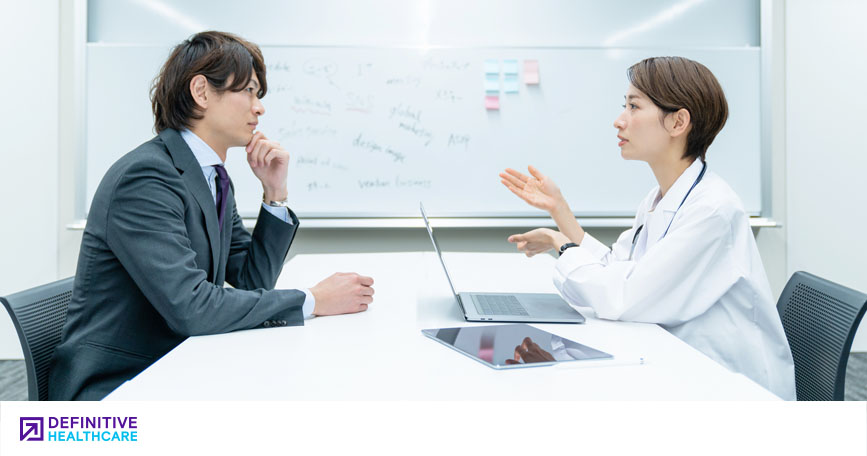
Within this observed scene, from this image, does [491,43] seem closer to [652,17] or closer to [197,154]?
[652,17]

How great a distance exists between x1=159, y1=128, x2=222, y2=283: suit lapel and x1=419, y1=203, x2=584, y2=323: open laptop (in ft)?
1.44

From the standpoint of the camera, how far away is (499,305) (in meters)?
1.33

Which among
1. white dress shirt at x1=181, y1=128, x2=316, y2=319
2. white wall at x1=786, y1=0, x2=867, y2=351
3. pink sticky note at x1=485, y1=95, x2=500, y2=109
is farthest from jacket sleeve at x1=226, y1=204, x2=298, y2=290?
white wall at x1=786, y1=0, x2=867, y2=351

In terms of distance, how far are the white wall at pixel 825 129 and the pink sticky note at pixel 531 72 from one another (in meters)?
1.22

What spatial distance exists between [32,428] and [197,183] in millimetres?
588

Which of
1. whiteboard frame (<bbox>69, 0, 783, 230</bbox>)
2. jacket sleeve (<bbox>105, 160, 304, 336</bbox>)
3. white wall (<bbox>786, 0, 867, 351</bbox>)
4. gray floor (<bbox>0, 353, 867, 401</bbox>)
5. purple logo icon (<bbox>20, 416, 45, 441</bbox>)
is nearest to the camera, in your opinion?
purple logo icon (<bbox>20, 416, 45, 441</bbox>)

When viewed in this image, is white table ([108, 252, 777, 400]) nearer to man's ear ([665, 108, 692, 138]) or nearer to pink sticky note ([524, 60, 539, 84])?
man's ear ([665, 108, 692, 138])

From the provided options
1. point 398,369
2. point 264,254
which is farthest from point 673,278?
point 264,254

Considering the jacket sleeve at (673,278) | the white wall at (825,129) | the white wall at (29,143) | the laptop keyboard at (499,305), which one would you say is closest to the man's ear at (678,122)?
the jacket sleeve at (673,278)

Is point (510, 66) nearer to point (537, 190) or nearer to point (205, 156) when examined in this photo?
point (537, 190)

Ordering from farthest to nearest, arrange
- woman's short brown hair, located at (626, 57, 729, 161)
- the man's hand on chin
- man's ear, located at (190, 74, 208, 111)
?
1. the man's hand on chin
2. woman's short brown hair, located at (626, 57, 729, 161)
3. man's ear, located at (190, 74, 208, 111)

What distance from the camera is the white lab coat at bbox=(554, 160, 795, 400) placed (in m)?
1.21

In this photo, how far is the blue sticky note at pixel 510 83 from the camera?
2844mm

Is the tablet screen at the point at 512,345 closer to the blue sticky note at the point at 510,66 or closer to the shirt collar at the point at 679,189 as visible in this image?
the shirt collar at the point at 679,189
